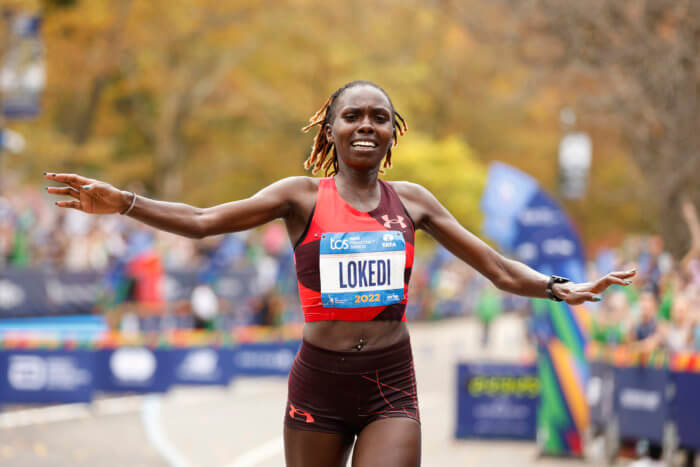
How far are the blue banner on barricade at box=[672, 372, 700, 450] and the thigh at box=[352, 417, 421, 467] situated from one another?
6.16 metres

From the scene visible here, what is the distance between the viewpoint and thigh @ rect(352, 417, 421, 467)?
387 centimetres

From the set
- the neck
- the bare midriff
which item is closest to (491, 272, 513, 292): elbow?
the bare midriff

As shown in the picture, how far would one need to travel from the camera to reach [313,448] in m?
3.97

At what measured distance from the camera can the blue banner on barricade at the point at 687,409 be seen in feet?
31.0

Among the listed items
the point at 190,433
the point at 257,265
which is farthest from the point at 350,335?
the point at 257,265

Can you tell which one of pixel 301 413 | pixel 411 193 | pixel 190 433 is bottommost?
pixel 190 433

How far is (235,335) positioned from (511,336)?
14810 mm

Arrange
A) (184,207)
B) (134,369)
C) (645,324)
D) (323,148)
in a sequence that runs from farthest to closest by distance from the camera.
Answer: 1. (134,369)
2. (645,324)
3. (323,148)
4. (184,207)

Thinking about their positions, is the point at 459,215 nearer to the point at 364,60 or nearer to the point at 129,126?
the point at 364,60

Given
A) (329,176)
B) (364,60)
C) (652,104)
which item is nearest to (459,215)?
(364,60)

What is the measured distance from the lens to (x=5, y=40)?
22375mm

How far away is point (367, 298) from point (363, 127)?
640 mm

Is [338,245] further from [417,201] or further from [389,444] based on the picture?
[389,444]

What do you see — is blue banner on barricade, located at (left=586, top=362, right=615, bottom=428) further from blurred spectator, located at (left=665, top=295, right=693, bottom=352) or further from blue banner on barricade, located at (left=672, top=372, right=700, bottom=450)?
blue banner on barricade, located at (left=672, top=372, right=700, bottom=450)
